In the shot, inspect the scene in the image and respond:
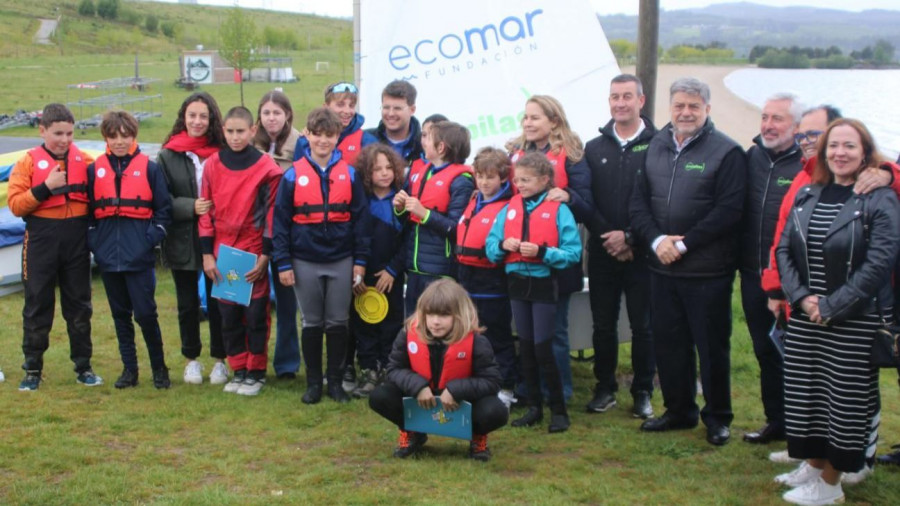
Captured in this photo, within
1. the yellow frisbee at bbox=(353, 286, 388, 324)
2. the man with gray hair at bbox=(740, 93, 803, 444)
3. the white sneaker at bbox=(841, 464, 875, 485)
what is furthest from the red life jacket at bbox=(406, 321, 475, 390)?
the white sneaker at bbox=(841, 464, 875, 485)

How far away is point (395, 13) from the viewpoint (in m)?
7.51

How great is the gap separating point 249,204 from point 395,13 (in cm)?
238

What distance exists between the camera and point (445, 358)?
484 cm

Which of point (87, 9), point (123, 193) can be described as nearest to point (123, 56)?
point (87, 9)

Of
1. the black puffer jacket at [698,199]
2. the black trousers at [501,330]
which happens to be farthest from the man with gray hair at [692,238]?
the black trousers at [501,330]

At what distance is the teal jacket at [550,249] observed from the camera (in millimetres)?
5238

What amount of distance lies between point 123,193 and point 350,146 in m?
1.51

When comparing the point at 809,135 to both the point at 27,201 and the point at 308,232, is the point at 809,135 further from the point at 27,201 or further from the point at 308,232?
the point at 27,201

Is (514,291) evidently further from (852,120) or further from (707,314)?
(852,120)

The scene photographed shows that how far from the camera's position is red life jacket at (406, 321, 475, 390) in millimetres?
4844

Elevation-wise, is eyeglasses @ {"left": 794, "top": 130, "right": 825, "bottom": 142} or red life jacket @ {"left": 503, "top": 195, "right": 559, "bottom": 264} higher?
eyeglasses @ {"left": 794, "top": 130, "right": 825, "bottom": 142}

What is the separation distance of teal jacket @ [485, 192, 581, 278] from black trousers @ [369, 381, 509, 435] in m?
0.83

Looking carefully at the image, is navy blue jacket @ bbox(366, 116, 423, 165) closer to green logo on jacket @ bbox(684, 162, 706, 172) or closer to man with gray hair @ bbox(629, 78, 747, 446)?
man with gray hair @ bbox(629, 78, 747, 446)

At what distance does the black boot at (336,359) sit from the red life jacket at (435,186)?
0.87 metres
